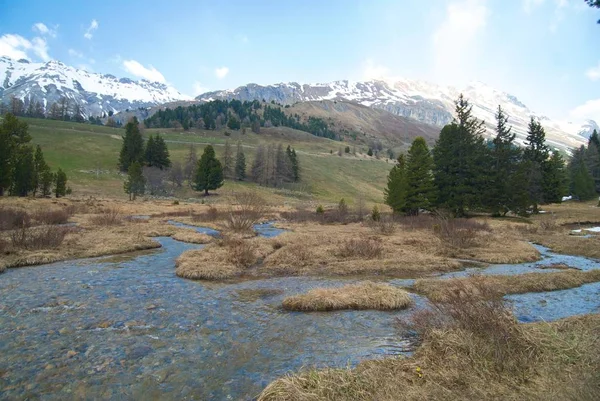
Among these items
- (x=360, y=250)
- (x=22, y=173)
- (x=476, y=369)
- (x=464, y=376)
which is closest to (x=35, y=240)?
(x=360, y=250)

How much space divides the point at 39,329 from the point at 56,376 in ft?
10.9

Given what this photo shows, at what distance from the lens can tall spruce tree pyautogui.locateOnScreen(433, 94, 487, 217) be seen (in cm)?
5162

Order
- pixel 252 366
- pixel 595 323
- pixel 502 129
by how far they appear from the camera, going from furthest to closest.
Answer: pixel 502 129 < pixel 595 323 < pixel 252 366

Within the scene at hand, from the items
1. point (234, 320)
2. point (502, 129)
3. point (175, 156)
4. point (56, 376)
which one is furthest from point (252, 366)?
point (175, 156)

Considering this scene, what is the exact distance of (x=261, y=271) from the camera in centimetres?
2048

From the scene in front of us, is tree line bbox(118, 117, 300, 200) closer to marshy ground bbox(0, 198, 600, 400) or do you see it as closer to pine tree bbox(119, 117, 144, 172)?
pine tree bbox(119, 117, 144, 172)

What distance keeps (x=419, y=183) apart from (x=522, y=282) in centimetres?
3472

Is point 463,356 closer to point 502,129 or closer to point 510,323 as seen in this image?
point 510,323

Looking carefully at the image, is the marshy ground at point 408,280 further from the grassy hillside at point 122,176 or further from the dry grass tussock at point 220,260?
the grassy hillside at point 122,176

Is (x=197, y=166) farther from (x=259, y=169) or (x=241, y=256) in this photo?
(x=241, y=256)

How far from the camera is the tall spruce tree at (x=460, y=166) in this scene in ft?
169

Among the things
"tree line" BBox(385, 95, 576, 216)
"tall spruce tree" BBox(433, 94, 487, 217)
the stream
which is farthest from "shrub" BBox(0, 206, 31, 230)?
"tall spruce tree" BBox(433, 94, 487, 217)

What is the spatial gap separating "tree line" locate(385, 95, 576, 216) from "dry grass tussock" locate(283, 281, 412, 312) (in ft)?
124

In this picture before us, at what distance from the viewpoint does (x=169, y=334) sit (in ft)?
35.7
